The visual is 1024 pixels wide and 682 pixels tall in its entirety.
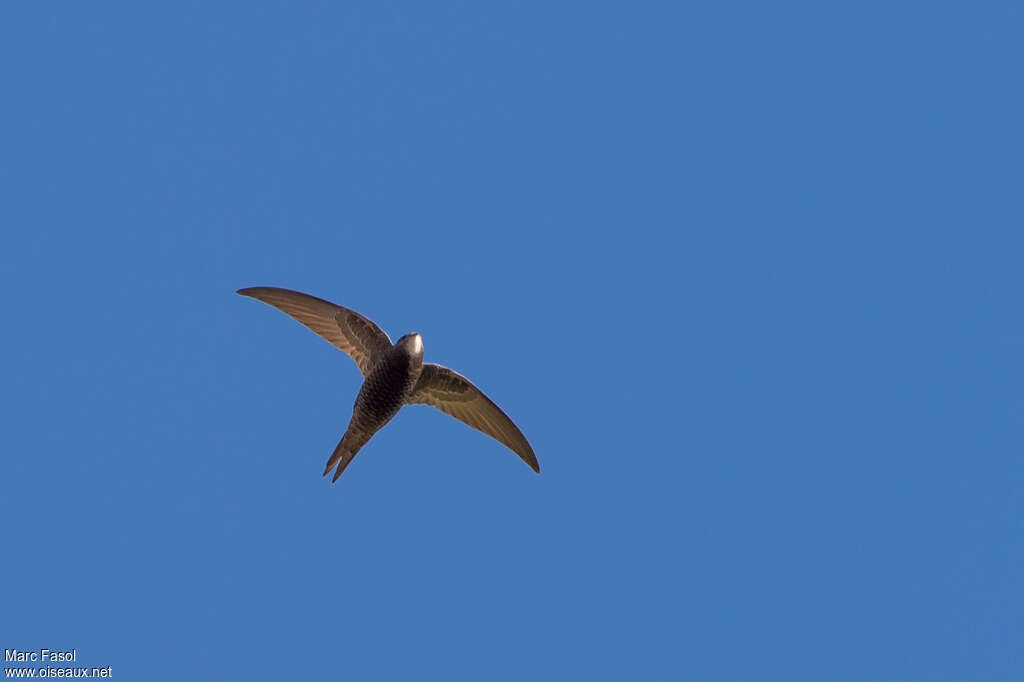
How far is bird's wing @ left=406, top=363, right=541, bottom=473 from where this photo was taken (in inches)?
596

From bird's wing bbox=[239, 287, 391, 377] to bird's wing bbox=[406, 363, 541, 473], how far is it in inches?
33.1

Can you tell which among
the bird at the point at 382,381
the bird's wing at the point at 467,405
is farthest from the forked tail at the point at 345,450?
the bird's wing at the point at 467,405

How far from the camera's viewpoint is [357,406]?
48.1 ft

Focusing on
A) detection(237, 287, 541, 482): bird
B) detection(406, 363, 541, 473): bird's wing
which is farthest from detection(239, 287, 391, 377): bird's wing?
detection(406, 363, 541, 473): bird's wing

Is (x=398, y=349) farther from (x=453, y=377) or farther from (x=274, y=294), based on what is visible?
(x=274, y=294)

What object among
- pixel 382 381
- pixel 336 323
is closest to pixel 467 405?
pixel 382 381

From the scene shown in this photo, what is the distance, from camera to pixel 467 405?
1556 centimetres

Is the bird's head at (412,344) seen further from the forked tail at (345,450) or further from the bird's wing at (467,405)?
the forked tail at (345,450)

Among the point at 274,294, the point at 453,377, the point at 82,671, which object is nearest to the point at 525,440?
the point at 453,377

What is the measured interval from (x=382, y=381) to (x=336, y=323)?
175 centimetres

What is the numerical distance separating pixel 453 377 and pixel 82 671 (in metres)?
6.24

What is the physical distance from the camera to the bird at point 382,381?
14.4 m

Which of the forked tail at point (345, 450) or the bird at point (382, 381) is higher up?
the bird at point (382, 381)

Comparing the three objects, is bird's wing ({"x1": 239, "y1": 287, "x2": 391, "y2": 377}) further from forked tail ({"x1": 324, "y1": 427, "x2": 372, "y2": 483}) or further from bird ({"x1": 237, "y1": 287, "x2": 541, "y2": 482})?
forked tail ({"x1": 324, "y1": 427, "x2": 372, "y2": 483})
